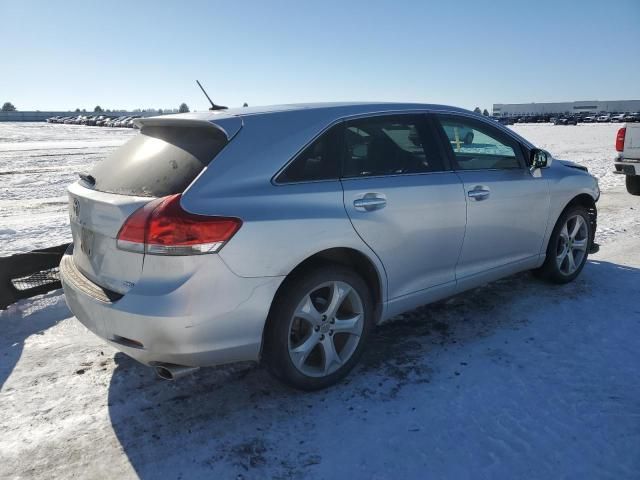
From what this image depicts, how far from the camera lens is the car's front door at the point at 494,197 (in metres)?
3.85

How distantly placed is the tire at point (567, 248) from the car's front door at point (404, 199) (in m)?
1.49

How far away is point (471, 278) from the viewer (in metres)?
3.96

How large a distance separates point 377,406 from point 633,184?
9.44 meters

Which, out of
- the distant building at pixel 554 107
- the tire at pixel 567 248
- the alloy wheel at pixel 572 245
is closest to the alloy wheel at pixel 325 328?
the tire at pixel 567 248

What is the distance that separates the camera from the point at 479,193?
3.85 meters

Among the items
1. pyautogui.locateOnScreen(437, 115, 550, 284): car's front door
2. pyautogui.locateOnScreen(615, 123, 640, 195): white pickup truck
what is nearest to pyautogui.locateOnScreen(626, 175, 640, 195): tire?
pyautogui.locateOnScreen(615, 123, 640, 195): white pickup truck

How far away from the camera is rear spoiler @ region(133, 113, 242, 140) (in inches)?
112

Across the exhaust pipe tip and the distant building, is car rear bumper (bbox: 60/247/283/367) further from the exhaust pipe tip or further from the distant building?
the distant building

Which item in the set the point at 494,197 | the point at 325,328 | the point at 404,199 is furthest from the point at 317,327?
the point at 494,197

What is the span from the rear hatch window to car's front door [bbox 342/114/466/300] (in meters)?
0.86

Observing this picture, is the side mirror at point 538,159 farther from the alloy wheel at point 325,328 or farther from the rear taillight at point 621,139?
the rear taillight at point 621,139

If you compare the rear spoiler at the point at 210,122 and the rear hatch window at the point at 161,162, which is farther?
the rear spoiler at the point at 210,122

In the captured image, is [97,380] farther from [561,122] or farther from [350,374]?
[561,122]

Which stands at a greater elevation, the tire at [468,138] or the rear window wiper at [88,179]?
the tire at [468,138]
